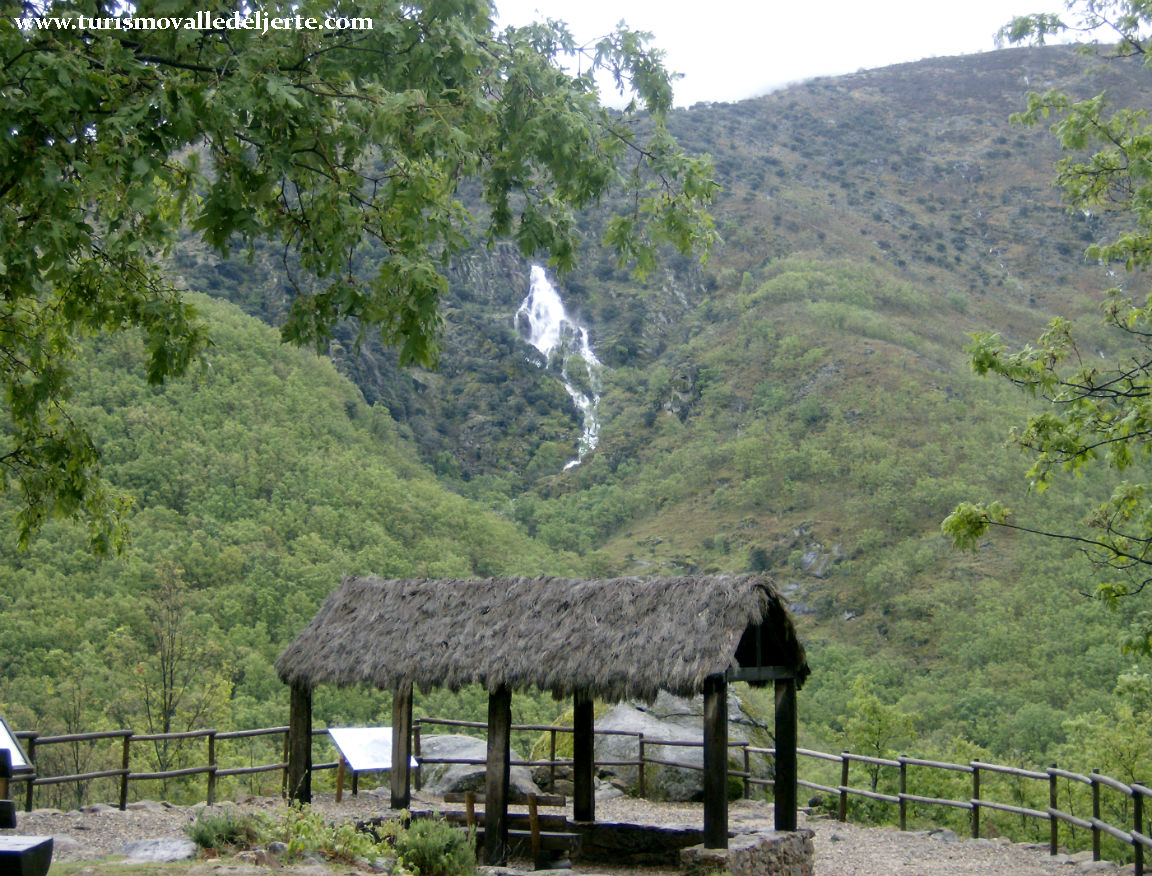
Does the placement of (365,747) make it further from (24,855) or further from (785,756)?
(24,855)

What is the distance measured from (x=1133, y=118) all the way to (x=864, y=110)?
116102 mm

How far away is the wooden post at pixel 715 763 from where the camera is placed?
8.55 m

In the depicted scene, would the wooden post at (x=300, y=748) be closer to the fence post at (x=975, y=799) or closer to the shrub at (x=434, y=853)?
the shrub at (x=434, y=853)

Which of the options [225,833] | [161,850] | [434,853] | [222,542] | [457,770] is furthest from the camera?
[222,542]

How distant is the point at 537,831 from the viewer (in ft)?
30.9

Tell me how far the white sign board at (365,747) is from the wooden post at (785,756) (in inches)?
192

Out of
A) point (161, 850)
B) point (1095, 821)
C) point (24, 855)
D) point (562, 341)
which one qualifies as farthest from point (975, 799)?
point (562, 341)

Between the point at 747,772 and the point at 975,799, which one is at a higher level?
the point at 975,799

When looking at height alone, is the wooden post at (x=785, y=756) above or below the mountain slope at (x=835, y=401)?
below

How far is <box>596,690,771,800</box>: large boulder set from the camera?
48.0 ft

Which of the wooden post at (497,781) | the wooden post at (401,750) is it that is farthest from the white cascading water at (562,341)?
the wooden post at (497,781)

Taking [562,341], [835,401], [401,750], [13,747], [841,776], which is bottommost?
[841,776]

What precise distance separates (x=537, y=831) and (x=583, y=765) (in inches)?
63.7

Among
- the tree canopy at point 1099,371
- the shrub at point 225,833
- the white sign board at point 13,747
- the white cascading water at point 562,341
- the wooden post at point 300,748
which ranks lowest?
the wooden post at point 300,748
